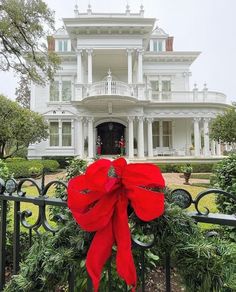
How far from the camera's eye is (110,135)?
2322 centimetres

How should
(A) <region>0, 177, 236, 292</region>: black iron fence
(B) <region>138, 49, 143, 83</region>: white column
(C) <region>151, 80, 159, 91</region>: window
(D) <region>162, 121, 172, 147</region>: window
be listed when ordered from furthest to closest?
(C) <region>151, 80, 159, 91</region>: window → (D) <region>162, 121, 172, 147</region>: window → (B) <region>138, 49, 143, 83</region>: white column → (A) <region>0, 177, 236, 292</region>: black iron fence

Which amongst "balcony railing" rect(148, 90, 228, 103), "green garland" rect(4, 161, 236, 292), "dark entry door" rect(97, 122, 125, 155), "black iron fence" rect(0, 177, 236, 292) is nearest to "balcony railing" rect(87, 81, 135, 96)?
"balcony railing" rect(148, 90, 228, 103)

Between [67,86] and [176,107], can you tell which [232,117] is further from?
[67,86]

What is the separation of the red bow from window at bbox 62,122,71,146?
2362 centimetres

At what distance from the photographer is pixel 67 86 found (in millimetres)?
25094

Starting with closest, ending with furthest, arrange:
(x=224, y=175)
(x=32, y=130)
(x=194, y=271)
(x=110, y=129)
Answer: (x=194, y=271) < (x=224, y=175) < (x=32, y=130) < (x=110, y=129)

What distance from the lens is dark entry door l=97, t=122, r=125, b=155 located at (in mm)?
23234

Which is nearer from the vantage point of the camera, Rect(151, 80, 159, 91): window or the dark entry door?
the dark entry door

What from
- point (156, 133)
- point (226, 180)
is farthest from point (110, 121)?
point (226, 180)

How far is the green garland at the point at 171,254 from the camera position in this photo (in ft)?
3.58

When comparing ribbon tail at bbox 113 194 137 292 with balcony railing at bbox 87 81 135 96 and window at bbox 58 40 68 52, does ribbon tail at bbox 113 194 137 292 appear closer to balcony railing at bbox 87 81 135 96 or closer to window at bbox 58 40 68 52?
balcony railing at bbox 87 81 135 96

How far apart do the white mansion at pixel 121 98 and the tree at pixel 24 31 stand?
4.70m

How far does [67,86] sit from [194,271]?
83.0 feet

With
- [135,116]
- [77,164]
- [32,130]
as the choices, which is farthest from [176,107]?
[77,164]
